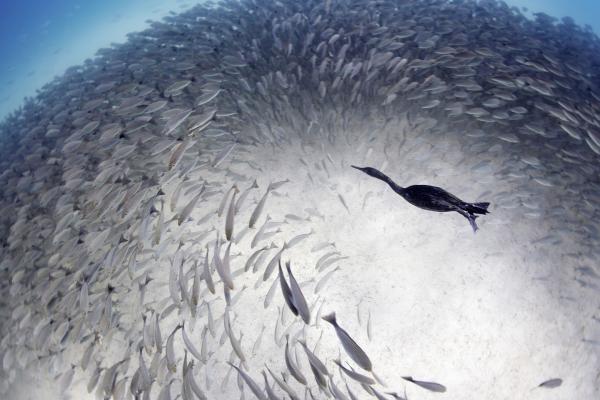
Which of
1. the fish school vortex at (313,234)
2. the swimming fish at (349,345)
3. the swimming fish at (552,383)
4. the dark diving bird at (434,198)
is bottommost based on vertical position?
the swimming fish at (552,383)

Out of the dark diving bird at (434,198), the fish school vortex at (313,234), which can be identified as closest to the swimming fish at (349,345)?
the fish school vortex at (313,234)

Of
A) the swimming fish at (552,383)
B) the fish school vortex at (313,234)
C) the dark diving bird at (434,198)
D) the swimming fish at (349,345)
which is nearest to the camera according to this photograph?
the swimming fish at (349,345)

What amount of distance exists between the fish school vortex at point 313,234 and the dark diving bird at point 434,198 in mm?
1570

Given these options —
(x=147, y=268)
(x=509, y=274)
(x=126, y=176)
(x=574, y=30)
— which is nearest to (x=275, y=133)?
(x=126, y=176)

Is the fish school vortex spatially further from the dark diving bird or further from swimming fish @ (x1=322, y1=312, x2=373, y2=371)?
the dark diving bird

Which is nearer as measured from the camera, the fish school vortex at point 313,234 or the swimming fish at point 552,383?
the swimming fish at point 552,383

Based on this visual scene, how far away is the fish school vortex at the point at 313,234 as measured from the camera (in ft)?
15.6

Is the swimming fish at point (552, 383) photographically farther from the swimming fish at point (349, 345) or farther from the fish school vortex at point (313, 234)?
the swimming fish at point (349, 345)

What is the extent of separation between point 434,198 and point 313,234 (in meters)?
3.22

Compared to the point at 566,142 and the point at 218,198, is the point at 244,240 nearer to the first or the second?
the point at 218,198

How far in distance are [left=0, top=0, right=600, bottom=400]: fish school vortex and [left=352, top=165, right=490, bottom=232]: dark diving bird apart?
1.57 meters

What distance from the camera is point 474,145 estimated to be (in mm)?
6059

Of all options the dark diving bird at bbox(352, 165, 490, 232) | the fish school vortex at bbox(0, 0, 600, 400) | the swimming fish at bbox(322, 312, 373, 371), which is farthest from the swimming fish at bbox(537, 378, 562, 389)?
the swimming fish at bbox(322, 312, 373, 371)

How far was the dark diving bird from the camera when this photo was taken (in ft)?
8.73
